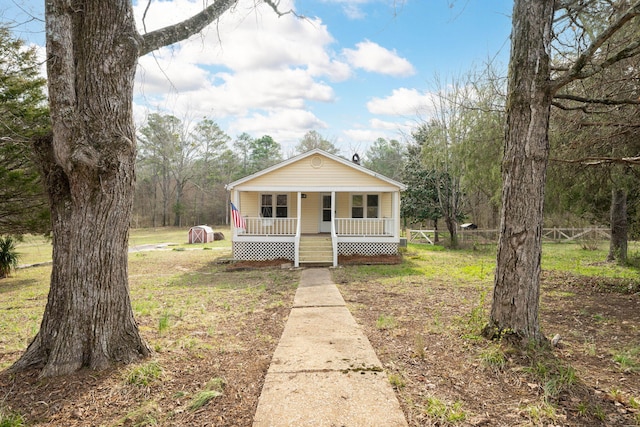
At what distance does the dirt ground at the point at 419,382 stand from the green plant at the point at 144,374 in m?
0.06

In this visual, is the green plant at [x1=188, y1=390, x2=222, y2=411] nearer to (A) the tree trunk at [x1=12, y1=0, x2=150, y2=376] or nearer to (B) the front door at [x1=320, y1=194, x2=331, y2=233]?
(A) the tree trunk at [x1=12, y1=0, x2=150, y2=376]

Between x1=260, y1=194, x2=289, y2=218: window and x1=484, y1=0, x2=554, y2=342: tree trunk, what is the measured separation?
12.0 meters

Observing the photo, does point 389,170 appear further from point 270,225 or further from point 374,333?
point 374,333

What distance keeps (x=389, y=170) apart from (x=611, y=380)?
46174mm

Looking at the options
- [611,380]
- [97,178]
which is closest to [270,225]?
[97,178]

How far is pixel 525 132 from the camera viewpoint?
4199mm

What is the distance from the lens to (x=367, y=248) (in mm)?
14664

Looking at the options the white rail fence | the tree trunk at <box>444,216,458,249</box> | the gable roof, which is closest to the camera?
the gable roof

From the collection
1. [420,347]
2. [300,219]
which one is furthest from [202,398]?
[300,219]

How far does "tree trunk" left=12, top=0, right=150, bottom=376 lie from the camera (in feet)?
11.4

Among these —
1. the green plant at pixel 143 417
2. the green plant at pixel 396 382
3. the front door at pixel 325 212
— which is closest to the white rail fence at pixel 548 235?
the front door at pixel 325 212

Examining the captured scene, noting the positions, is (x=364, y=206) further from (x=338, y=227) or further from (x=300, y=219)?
(x=300, y=219)

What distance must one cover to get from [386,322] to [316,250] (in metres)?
8.29

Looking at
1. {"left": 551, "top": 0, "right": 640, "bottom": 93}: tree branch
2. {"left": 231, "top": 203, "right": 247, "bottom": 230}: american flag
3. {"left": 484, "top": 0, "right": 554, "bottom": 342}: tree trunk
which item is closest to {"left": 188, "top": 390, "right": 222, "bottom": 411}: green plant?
{"left": 484, "top": 0, "right": 554, "bottom": 342}: tree trunk
